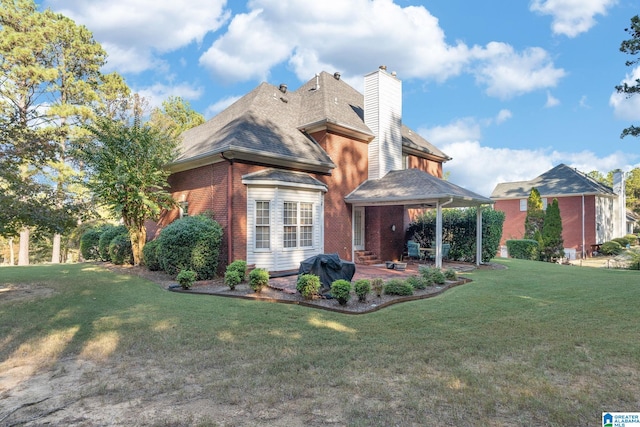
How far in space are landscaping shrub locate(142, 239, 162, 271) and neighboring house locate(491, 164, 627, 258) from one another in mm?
25891

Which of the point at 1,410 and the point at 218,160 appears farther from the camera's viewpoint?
the point at 218,160

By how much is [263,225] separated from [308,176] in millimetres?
2764

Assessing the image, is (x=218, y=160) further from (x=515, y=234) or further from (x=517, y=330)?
(x=515, y=234)

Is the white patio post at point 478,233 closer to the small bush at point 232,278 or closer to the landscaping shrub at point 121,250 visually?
the small bush at point 232,278

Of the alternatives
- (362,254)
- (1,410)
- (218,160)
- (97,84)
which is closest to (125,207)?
(218,160)

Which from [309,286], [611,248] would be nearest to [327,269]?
[309,286]

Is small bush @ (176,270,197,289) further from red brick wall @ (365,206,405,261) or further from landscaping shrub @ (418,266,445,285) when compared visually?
red brick wall @ (365,206,405,261)

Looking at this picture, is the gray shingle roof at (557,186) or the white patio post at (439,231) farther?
the gray shingle roof at (557,186)

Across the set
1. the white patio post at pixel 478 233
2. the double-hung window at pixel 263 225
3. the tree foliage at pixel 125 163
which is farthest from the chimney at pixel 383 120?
the tree foliage at pixel 125 163

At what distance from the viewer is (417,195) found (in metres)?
12.9

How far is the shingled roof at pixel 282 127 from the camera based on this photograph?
1249 centimetres

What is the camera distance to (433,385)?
3.75 m

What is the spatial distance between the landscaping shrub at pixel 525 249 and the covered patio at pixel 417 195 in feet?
28.6

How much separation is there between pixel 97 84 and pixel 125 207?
57.5 ft
